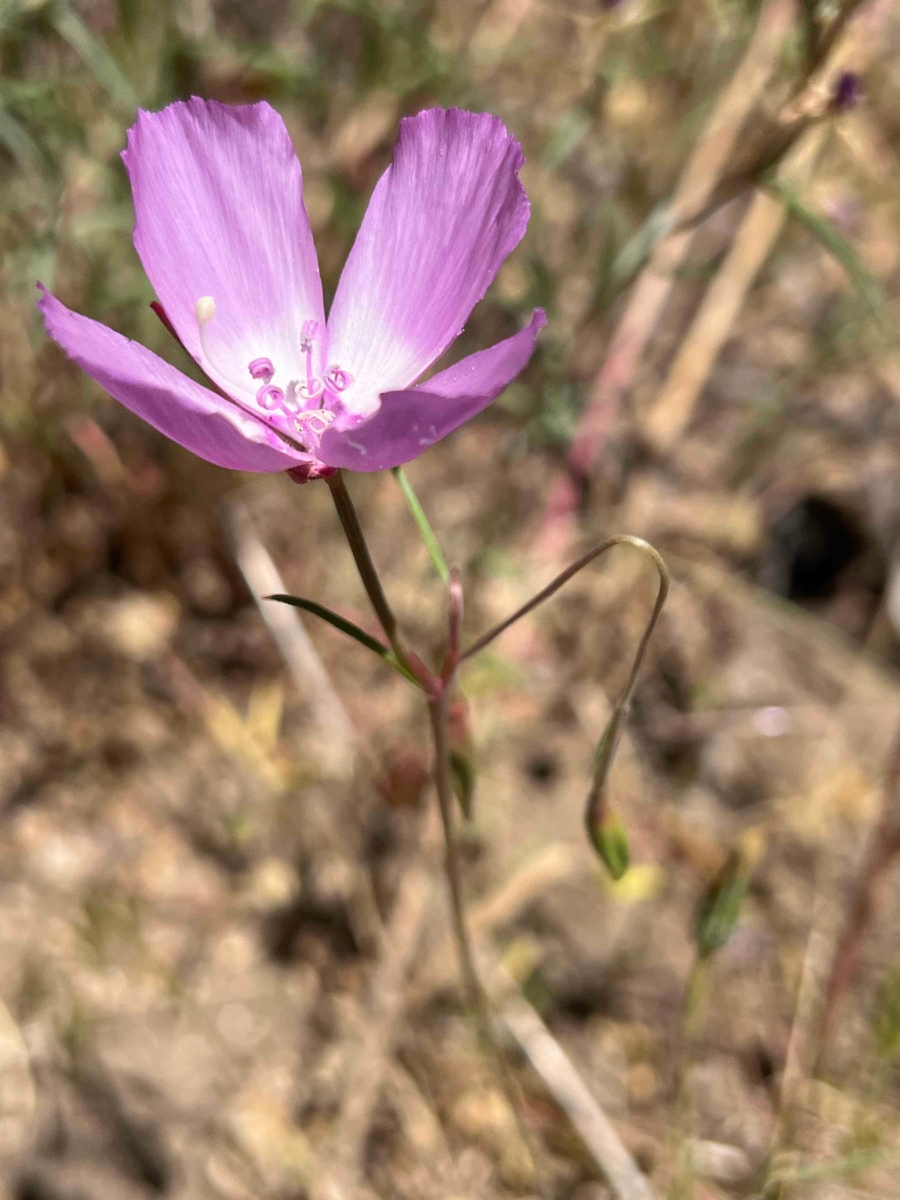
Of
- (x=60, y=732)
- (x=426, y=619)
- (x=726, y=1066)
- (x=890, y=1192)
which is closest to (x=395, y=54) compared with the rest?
(x=426, y=619)

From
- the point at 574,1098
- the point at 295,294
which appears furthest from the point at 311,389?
the point at 574,1098

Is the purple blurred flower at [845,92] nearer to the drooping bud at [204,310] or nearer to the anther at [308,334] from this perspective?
the anther at [308,334]

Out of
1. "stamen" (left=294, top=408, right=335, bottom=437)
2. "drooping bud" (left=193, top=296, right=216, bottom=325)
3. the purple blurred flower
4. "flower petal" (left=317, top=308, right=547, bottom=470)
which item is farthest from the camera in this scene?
the purple blurred flower

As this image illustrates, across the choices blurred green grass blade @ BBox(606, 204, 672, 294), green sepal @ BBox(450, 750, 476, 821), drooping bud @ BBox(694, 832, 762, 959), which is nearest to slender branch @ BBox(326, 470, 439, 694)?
green sepal @ BBox(450, 750, 476, 821)

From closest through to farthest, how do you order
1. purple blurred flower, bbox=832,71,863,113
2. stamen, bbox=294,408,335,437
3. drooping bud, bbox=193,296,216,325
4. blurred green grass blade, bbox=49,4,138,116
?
drooping bud, bbox=193,296,216,325 → stamen, bbox=294,408,335,437 → purple blurred flower, bbox=832,71,863,113 → blurred green grass blade, bbox=49,4,138,116

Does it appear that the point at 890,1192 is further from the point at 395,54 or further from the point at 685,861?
the point at 395,54

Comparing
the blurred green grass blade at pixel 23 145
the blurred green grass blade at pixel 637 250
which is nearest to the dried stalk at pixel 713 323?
the blurred green grass blade at pixel 637 250

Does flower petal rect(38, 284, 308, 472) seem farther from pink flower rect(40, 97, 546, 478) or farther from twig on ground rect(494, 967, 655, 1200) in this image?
twig on ground rect(494, 967, 655, 1200)
